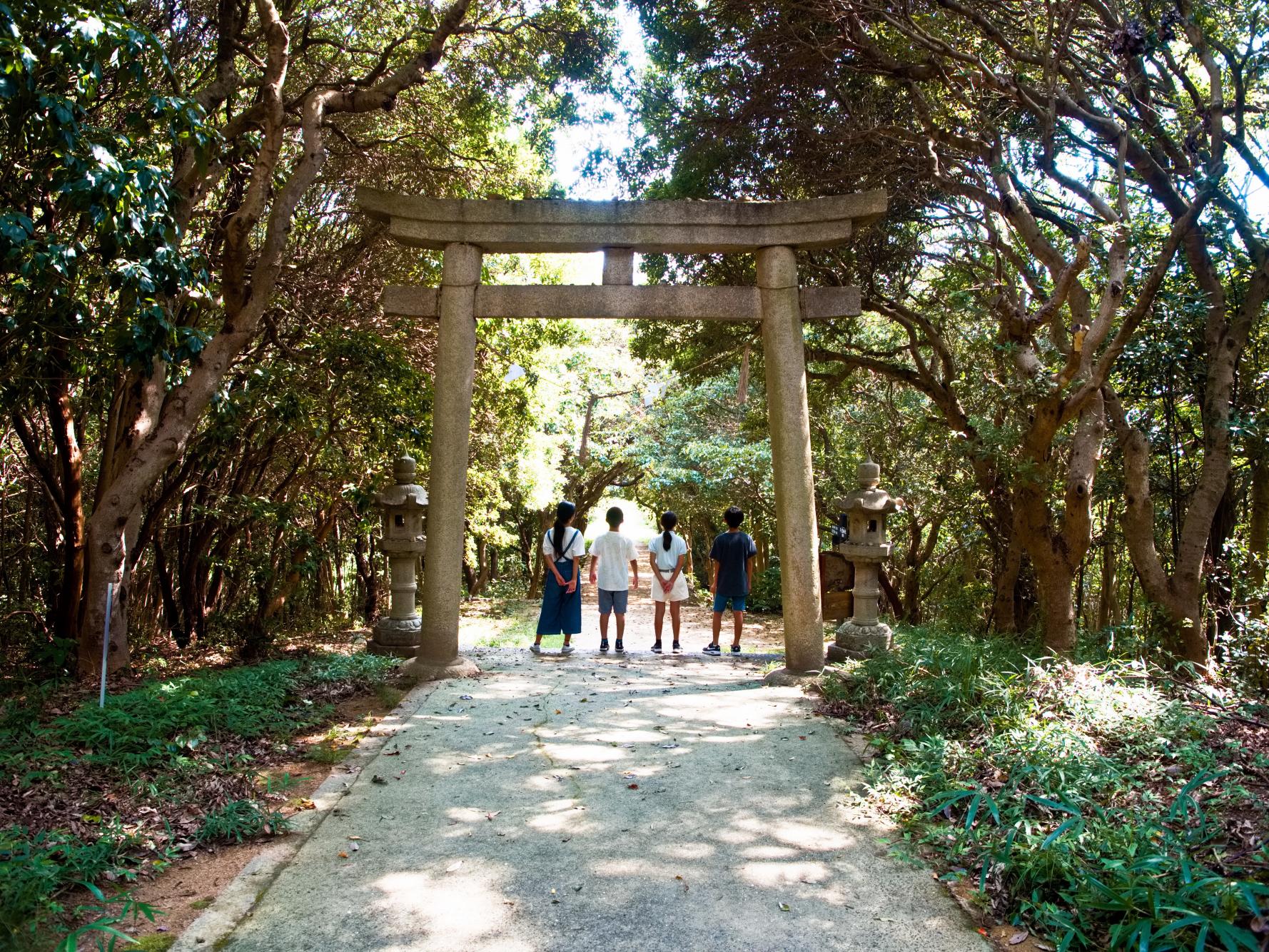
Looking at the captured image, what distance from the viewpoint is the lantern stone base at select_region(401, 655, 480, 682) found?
6945 mm

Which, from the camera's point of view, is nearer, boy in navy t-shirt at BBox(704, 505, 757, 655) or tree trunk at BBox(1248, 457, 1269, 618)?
tree trunk at BBox(1248, 457, 1269, 618)

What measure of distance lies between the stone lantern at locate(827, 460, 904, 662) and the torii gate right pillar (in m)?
0.48

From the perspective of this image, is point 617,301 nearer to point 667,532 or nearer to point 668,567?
point 667,532

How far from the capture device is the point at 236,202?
8320 millimetres

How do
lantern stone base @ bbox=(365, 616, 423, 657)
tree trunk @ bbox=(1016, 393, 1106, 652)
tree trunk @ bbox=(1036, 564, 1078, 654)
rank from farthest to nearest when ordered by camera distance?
1. lantern stone base @ bbox=(365, 616, 423, 657)
2. tree trunk @ bbox=(1036, 564, 1078, 654)
3. tree trunk @ bbox=(1016, 393, 1106, 652)

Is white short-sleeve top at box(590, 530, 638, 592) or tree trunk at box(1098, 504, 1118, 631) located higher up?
white short-sleeve top at box(590, 530, 638, 592)

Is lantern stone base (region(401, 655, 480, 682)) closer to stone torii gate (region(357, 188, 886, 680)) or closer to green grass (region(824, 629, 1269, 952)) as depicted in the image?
stone torii gate (region(357, 188, 886, 680))

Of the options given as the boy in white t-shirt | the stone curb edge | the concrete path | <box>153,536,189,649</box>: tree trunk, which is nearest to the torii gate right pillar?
the concrete path

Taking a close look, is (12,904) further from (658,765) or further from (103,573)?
(103,573)

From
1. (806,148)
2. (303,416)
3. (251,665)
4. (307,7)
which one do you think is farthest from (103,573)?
(806,148)

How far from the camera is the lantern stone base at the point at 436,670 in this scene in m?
6.94

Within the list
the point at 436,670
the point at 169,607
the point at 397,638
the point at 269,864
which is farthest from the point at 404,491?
the point at 269,864

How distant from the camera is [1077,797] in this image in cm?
361

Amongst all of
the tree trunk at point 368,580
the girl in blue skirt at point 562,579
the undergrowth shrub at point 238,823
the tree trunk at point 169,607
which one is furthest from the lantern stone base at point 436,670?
the tree trunk at point 368,580
